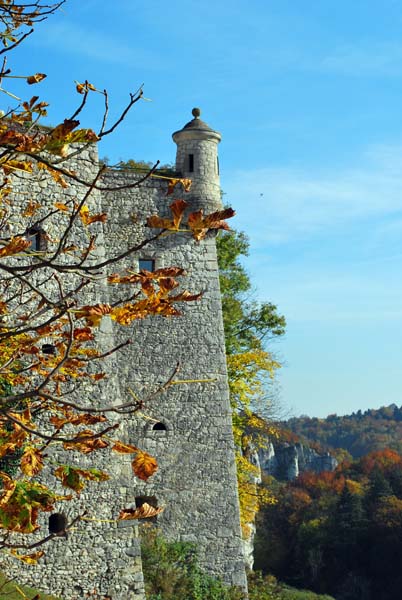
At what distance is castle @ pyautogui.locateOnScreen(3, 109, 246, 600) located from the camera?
626 inches

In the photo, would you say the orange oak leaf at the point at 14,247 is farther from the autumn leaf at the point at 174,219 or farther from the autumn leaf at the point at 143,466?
the autumn leaf at the point at 143,466

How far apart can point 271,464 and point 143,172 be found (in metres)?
79.3

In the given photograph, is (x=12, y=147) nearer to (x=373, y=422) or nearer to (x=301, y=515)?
(x=301, y=515)

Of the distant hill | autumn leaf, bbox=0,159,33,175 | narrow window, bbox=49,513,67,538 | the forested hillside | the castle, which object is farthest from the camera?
the distant hill

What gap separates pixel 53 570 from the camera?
13.4 metres

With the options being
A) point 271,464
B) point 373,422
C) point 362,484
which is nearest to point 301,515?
point 362,484

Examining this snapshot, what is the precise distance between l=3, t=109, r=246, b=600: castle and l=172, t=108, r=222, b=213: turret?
2cm

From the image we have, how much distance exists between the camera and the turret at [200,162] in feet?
55.9

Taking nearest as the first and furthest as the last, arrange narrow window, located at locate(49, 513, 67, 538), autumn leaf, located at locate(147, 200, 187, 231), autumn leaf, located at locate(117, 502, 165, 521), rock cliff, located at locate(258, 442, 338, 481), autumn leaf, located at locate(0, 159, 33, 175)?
1. autumn leaf, located at locate(117, 502, 165, 521)
2. autumn leaf, located at locate(147, 200, 187, 231)
3. autumn leaf, located at locate(0, 159, 33, 175)
4. narrow window, located at locate(49, 513, 67, 538)
5. rock cliff, located at locate(258, 442, 338, 481)

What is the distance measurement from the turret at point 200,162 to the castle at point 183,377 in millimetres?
19

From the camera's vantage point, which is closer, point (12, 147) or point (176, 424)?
point (12, 147)

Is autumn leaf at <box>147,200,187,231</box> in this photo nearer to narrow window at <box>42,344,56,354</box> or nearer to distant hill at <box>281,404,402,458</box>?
narrow window at <box>42,344,56,354</box>

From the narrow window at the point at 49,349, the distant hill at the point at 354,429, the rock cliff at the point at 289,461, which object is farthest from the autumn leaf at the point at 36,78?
the distant hill at the point at 354,429

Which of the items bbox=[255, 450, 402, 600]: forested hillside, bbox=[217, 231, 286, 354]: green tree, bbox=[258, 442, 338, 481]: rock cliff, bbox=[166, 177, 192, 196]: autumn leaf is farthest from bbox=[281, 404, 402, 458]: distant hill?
bbox=[166, 177, 192, 196]: autumn leaf
